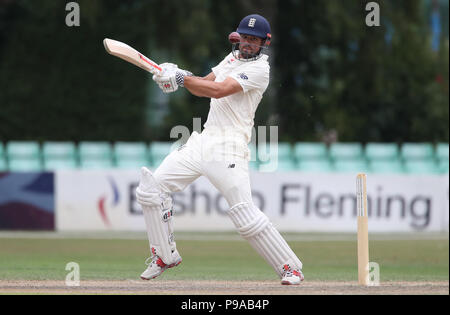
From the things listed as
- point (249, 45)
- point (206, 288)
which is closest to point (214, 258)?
point (206, 288)

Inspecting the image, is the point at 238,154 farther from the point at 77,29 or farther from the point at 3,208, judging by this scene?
the point at 77,29

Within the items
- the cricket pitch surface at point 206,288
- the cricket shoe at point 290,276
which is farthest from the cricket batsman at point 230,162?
the cricket pitch surface at point 206,288

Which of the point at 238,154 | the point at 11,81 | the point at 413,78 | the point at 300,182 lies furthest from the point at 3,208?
the point at 413,78

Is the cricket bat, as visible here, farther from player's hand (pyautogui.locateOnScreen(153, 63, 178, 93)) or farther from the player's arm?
the player's arm

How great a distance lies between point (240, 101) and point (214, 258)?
4453 millimetres

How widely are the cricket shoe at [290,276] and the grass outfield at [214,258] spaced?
1.17 metres

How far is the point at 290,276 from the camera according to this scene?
7375mm

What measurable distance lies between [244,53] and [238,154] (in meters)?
0.78

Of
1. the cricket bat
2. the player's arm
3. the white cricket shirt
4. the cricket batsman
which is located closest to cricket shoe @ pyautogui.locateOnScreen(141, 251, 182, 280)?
the cricket batsman

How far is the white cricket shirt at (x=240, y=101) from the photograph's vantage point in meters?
7.38

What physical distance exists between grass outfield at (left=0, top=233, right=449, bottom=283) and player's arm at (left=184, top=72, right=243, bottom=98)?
192 centimetres

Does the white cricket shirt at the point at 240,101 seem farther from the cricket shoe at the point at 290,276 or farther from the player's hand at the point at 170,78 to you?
the cricket shoe at the point at 290,276

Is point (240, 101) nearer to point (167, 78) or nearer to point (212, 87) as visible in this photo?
point (212, 87)

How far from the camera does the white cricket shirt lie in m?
7.38
